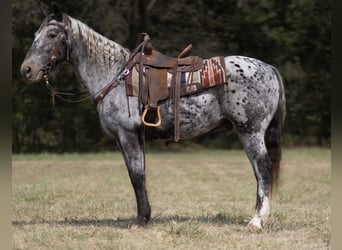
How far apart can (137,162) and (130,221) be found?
3.00ft

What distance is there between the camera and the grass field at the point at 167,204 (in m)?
4.74

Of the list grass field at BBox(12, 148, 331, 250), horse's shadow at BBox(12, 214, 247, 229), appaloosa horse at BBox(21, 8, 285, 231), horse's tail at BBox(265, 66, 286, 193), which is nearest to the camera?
grass field at BBox(12, 148, 331, 250)

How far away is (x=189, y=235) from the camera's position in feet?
15.9

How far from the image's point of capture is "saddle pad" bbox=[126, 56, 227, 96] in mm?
5156

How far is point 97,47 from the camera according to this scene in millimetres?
5402

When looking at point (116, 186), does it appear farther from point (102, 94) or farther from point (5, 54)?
point (5, 54)

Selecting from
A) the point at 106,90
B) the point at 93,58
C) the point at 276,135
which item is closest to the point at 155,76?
the point at 106,90

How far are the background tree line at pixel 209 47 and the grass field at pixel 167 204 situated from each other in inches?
60.2

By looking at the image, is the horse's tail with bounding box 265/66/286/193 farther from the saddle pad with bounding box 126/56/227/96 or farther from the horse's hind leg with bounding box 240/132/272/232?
the saddle pad with bounding box 126/56/227/96

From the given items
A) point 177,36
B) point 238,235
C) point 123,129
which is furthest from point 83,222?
point 177,36

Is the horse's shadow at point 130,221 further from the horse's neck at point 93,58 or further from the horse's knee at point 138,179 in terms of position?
the horse's neck at point 93,58

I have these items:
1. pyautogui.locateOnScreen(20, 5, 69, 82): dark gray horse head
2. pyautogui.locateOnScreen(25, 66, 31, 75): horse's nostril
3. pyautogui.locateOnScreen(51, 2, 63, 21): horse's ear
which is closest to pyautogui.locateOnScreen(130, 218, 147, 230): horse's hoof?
pyautogui.locateOnScreen(20, 5, 69, 82): dark gray horse head

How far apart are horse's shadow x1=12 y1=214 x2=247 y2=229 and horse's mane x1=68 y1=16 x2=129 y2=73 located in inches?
65.3

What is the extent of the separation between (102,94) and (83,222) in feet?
4.80
